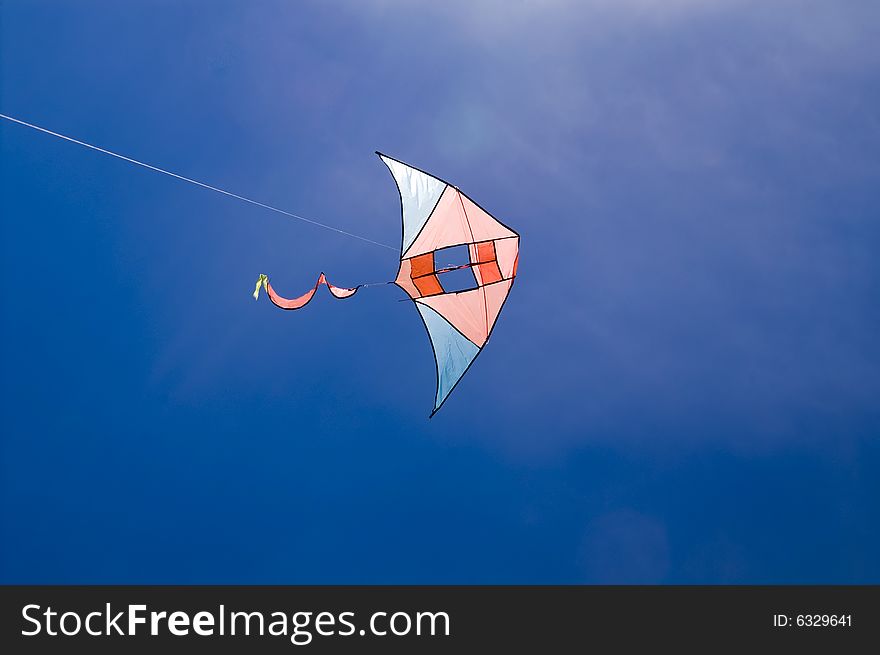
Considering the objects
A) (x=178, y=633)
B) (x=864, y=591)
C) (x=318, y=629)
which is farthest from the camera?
(x=864, y=591)

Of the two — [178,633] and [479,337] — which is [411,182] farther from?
[178,633]

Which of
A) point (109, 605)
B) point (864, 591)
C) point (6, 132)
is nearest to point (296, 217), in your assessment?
point (6, 132)

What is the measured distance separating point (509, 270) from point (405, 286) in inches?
24.3

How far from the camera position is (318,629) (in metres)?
4.32

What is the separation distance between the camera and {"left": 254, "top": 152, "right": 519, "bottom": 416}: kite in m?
4.43

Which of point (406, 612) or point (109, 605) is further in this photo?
point (406, 612)

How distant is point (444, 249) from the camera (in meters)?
4.50

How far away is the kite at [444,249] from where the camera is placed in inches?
174

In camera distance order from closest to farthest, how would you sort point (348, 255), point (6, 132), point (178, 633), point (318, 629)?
point (178, 633) → point (318, 629) → point (6, 132) → point (348, 255)

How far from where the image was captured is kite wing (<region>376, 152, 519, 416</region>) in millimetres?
4426

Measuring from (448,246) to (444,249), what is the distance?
0.10 meters

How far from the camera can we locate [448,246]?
4.41 m

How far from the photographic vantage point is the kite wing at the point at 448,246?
14.5 feet

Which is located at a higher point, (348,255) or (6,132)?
(6,132)
